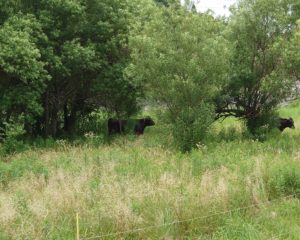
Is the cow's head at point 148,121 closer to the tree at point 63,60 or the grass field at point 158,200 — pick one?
the tree at point 63,60

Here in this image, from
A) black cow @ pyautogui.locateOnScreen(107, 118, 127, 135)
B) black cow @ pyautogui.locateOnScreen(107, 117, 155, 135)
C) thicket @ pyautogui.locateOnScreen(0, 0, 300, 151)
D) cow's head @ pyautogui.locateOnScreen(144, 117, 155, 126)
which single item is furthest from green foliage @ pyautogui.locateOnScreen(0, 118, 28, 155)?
cow's head @ pyautogui.locateOnScreen(144, 117, 155, 126)

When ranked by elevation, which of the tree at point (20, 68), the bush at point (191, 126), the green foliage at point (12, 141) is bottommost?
the green foliage at point (12, 141)

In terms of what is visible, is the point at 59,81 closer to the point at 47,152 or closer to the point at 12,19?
the point at 12,19

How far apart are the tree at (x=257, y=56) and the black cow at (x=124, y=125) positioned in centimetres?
531

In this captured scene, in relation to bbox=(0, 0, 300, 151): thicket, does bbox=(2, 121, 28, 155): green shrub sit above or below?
below

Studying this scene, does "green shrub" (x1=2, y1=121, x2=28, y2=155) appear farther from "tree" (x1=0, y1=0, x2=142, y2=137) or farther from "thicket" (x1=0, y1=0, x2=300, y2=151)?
"tree" (x1=0, y1=0, x2=142, y2=137)

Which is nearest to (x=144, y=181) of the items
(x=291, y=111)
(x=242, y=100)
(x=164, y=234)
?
(x=164, y=234)

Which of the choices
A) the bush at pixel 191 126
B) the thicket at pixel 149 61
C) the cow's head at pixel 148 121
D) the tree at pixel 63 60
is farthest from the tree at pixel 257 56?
the cow's head at pixel 148 121

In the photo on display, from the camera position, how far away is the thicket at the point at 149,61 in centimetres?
1694

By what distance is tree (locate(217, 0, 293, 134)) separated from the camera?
750 inches

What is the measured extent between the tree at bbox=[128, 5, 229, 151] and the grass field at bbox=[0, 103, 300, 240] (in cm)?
486

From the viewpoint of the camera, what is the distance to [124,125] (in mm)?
24234

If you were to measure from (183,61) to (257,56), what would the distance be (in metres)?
4.48

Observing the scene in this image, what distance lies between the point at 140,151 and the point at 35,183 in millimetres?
5334
